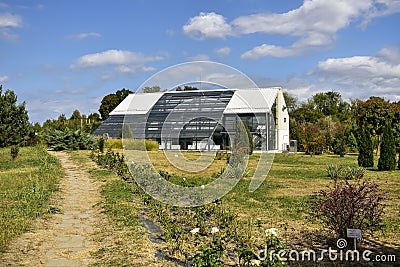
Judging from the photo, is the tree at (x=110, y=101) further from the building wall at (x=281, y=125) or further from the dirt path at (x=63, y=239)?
the dirt path at (x=63, y=239)

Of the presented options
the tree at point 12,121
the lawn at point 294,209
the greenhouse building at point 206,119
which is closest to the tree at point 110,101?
the greenhouse building at point 206,119

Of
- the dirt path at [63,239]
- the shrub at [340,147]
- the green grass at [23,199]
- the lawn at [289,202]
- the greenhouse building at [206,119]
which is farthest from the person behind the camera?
the shrub at [340,147]

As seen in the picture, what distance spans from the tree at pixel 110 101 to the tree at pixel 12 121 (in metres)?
23.0

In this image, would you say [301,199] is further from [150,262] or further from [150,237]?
[150,262]

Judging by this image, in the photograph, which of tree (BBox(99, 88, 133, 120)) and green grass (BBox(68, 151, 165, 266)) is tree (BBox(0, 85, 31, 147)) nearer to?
green grass (BBox(68, 151, 165, 266))

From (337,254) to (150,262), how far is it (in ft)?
7.11

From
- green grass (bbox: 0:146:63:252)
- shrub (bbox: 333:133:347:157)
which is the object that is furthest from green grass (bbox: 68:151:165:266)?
shrub (bbox: 333:133:347:157)

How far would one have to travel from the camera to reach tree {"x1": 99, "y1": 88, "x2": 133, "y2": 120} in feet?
164

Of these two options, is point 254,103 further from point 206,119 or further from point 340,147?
point 340,147

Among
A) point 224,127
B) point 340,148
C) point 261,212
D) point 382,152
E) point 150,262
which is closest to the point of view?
point 150,262

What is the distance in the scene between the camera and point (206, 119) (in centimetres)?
2716

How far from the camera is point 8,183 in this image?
33.5ft

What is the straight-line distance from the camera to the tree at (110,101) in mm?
50094

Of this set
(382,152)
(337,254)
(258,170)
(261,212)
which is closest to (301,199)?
(261,212)
